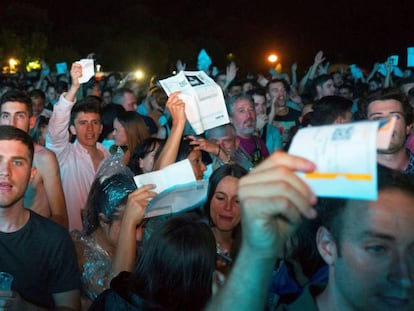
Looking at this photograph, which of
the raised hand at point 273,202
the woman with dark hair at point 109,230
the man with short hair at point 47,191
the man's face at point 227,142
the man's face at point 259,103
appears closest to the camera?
the raised hand at point 273,202

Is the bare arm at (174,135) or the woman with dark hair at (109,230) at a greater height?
the bare arm at (174,135)

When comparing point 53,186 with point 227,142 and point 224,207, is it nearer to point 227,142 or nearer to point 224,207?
point 224,207

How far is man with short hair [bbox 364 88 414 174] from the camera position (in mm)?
4168

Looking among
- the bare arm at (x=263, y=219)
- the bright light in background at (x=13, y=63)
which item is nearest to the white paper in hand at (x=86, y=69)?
the bare arm at (x=263, y=219)

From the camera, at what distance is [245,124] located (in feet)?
19.9

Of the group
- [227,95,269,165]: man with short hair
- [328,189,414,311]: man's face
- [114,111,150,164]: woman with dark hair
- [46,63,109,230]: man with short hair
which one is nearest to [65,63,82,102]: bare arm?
[46,63,109,230]: man with short hair

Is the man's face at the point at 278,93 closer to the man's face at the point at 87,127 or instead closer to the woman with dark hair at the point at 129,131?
the woman with dark hair at the point at 129,131

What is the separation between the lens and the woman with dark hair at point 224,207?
4039 mm

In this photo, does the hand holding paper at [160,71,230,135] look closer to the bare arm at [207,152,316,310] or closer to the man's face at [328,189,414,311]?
the man's face at [328,189,414,311]

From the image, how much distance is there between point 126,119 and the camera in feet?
19.9

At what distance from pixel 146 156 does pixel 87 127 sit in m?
1.25

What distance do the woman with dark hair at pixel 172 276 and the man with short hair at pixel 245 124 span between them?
332 centimetres

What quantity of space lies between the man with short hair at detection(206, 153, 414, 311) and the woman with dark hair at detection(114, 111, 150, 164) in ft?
13.4

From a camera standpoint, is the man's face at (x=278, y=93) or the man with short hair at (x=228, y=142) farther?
the man's face at (x=278, y=93)
